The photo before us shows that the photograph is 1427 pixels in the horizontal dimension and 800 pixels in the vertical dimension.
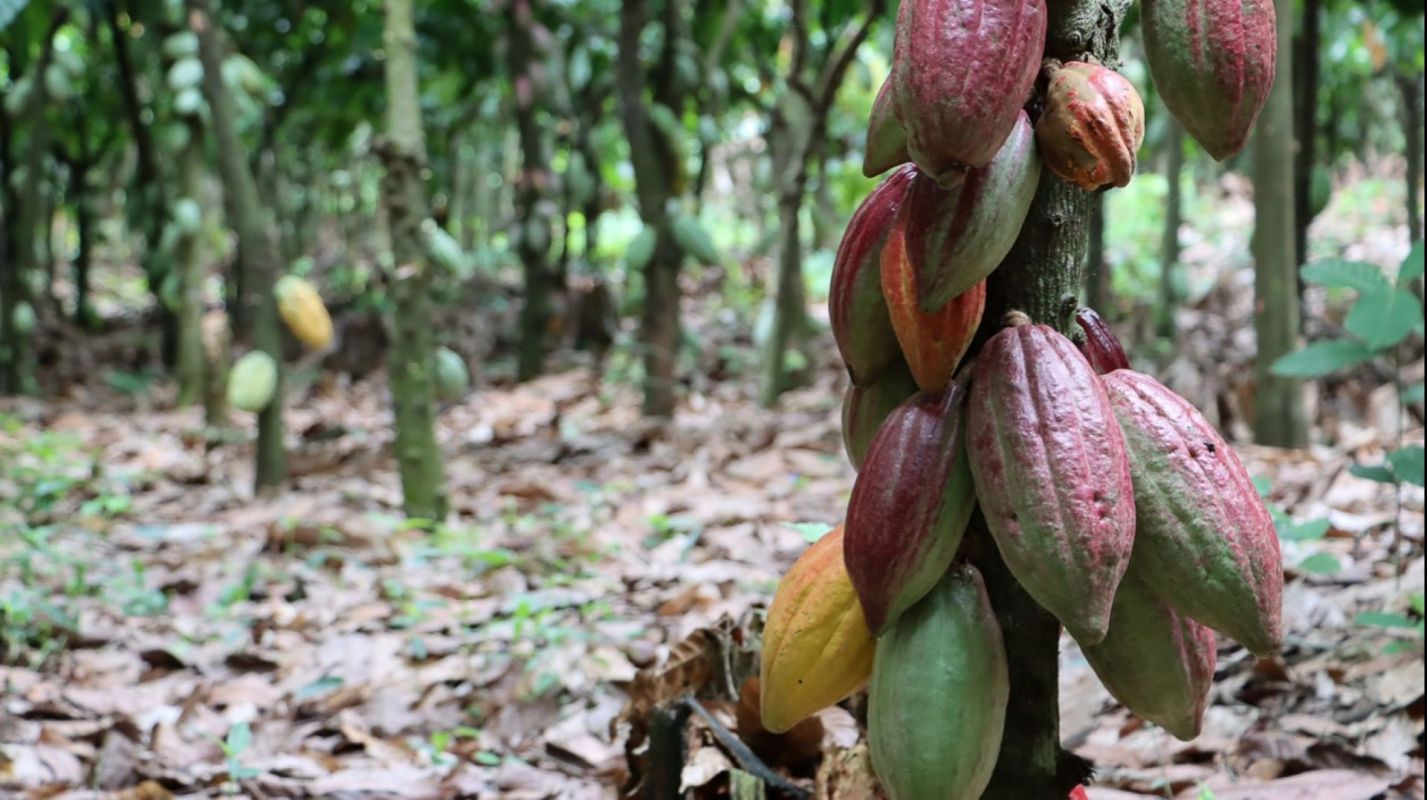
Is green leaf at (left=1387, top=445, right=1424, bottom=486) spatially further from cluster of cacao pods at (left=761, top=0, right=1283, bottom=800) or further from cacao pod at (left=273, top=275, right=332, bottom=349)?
cacao pod at (left=273, top=275, right=332, bottom=349)

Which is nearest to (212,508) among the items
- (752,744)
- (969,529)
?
(752,744)

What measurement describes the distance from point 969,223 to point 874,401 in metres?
0.17

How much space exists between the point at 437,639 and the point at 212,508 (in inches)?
68.3

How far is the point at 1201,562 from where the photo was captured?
2.19ft

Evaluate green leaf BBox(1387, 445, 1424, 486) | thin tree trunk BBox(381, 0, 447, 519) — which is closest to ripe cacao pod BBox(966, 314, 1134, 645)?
green leaf BBox(1387, 445, 1424, 486)

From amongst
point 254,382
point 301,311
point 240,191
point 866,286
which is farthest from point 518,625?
point 301,311

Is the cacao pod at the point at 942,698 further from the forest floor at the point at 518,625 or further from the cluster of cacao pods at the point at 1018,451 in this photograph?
the forest floor at the point at 518,625

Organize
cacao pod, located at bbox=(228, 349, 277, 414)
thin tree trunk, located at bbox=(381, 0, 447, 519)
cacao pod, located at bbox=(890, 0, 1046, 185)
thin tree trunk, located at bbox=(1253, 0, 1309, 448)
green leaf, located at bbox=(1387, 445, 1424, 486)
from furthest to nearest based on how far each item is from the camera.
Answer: cacao pod, located at bbox=(228, 349, 277, 414) < thin tree trunk, located at bbox=(381, 0, 447, 519) < thin tree trunk, located at bbox=(1253, 0, 1309, 448) < green leaf, located at bbox=(1387, 445, 1424, 486) < cacao pod, located at bbox=(890, 0, 1046, 185)

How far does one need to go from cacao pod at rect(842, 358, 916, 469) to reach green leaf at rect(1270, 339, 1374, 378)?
984 millimetres

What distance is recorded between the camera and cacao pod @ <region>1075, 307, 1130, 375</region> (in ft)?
2.62

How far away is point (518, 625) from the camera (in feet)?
6.45

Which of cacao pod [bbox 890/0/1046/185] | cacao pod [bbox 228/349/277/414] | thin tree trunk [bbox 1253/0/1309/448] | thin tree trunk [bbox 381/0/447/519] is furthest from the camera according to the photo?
cacao pod [bbox 228/349/277/414]

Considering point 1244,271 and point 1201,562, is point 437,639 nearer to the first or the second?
point 1201,562

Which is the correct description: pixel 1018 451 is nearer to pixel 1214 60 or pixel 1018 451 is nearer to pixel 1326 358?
pixel 1214 60
